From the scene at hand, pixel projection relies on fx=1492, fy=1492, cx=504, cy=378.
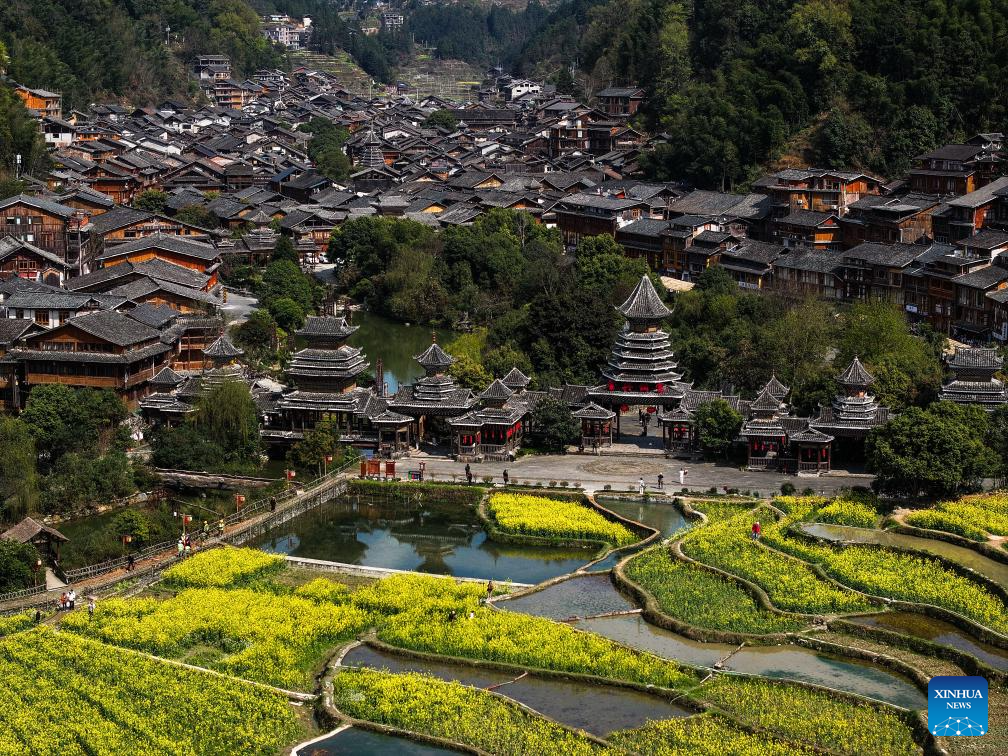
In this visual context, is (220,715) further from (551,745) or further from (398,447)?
(398,447)

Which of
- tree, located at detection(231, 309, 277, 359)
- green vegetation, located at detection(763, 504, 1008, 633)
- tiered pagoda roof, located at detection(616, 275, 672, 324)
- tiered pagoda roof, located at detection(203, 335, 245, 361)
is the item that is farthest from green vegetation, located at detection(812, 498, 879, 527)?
tree, located at detection(231, 309, 277, 359)

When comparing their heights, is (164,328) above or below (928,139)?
below

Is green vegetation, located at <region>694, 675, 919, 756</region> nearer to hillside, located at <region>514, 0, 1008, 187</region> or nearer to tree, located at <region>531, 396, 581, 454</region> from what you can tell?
tree, located at <region>531, 396, 581, 454</region>

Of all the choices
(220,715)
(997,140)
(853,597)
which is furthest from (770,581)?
(997,140)

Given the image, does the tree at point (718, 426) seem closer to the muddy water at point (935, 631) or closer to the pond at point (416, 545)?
the pond at point (416, 545)

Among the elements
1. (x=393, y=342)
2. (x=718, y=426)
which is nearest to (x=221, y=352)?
(x=718, y=426)

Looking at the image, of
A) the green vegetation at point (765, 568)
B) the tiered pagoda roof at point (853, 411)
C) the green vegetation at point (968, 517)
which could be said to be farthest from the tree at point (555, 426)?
the green vegetation at point (968, 517)
